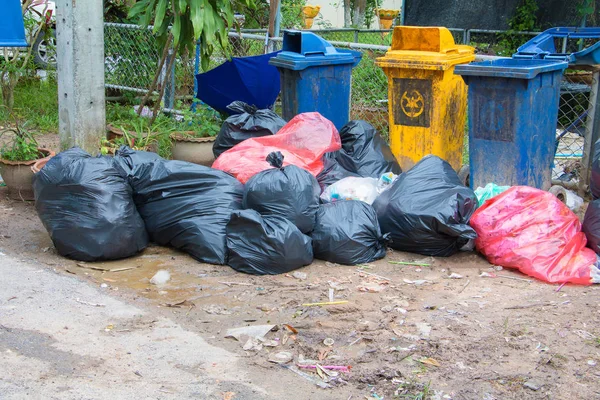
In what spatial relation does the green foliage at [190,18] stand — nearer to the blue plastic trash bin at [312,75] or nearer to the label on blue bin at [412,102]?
the blue plastic trash bin at [312,75]

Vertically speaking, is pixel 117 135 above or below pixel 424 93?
below

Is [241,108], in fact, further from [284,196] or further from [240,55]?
Result: [240,55]

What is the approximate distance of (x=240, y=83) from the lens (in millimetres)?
6629

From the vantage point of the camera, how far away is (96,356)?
10.3 ft

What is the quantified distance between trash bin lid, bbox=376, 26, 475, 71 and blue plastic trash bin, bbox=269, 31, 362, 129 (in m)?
0.42

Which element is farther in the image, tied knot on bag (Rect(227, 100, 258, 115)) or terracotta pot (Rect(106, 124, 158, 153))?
terracotta pot (Rect(106, 124, 158, 153))

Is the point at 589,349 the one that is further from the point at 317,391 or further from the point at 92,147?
the point at 92,147

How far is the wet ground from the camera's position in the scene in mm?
2969

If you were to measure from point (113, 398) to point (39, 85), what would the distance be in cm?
771

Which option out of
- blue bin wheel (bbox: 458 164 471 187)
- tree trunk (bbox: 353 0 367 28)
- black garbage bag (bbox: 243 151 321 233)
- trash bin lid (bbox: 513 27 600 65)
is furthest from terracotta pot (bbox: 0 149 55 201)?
tree trunk (bbox: 353 0 367 28)

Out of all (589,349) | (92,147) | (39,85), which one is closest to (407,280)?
(589,349)

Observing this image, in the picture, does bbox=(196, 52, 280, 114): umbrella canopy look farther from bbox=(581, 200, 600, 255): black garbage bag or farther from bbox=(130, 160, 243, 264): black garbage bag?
bbox=(581, 200, 600, 255): black garbage bag

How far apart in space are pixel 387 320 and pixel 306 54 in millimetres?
2788

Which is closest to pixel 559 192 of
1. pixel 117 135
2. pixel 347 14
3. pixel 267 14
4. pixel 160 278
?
pixel 160 278
